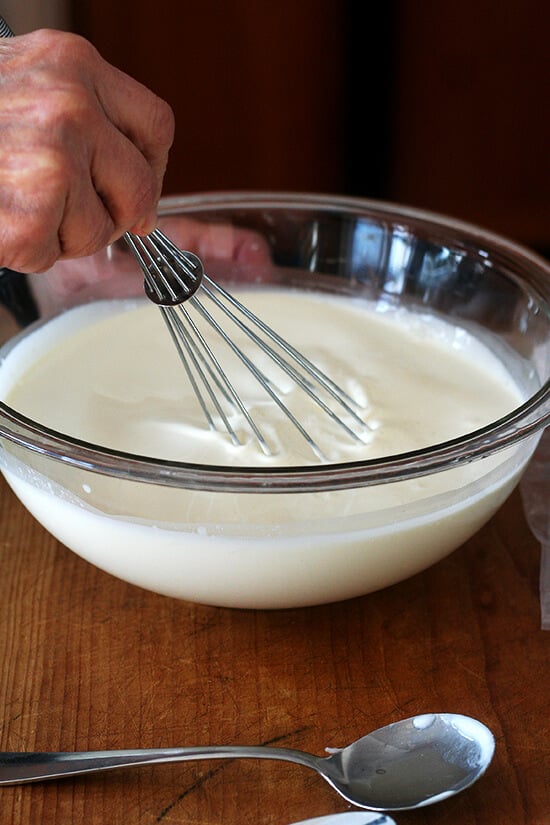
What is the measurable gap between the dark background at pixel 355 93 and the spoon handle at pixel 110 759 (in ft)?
4.20

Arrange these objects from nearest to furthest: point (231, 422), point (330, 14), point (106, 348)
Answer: point (231, 422), point (106, 348), point (330, 14)

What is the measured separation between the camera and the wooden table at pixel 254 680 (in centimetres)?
60

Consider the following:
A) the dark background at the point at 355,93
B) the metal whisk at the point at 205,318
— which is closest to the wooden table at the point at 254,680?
the metal whisk at the point at 205,318

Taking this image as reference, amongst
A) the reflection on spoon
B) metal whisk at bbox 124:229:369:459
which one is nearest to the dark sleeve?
metal whisk at bbox 124:229:369:459

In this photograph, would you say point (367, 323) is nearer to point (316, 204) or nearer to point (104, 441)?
point (316, 204)

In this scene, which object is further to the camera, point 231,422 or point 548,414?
point 231,422

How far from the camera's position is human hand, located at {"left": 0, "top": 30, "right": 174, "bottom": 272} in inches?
23.0

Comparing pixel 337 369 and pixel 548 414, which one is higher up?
pixel 548 414

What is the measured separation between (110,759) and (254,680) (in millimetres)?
118

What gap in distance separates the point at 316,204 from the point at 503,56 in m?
0.92

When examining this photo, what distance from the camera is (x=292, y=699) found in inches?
26.6

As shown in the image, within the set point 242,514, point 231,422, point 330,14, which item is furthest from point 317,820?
point 330,14

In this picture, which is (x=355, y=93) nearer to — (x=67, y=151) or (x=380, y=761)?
(x=67, y=151)

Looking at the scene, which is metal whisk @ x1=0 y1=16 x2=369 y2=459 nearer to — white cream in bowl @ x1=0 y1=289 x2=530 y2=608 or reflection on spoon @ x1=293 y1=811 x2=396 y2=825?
white cream in bowl @ x1=0 y1=289 x2=530 y2=608
